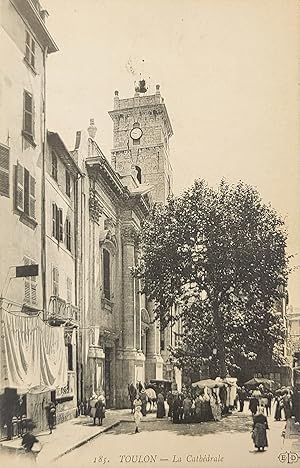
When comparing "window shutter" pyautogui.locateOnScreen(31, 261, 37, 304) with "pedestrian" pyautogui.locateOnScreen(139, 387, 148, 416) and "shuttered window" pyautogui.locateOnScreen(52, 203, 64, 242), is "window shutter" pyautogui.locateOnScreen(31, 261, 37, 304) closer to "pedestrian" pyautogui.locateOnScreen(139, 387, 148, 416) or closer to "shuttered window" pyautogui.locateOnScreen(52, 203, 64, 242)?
"shuttered window" pyautogui.locateOnScreen(52, 203, 64, 242)

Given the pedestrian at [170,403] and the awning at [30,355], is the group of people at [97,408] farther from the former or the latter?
the pedestrian at [170,403]

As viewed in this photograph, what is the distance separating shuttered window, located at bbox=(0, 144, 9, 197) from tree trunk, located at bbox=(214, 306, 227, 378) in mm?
2403

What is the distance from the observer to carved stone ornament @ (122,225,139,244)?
23.7ft

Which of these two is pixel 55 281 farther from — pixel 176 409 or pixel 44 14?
pixel 44 14

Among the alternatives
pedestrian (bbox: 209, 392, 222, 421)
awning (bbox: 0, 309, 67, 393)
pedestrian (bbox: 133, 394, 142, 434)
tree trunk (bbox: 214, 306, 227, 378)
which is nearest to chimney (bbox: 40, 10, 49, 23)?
awning (bbox: 0, 309, 67, 393)

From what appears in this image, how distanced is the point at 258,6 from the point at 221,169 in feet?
5.33

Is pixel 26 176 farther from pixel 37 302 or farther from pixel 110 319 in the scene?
pixel 110 319

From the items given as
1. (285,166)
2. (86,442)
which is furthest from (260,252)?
(86,442)

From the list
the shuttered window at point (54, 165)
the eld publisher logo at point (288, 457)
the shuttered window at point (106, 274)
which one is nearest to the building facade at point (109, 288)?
the shuttered window at point (106, 274)

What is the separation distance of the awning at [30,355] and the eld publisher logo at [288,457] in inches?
82.0

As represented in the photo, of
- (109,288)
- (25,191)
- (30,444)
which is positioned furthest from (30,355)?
(109,288)

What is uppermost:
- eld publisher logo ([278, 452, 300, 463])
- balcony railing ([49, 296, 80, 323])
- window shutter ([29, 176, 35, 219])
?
window shutter ([29, 176, 35, 219])

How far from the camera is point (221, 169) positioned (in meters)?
6.73

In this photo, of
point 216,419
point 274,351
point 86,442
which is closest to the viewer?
point 86,442
